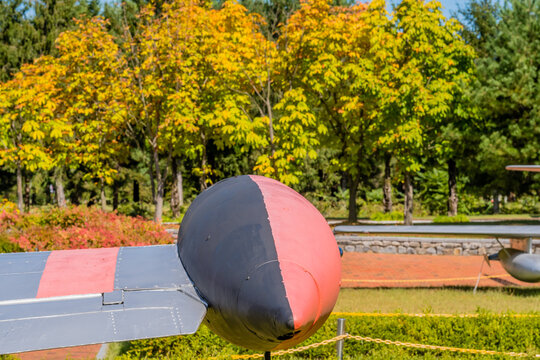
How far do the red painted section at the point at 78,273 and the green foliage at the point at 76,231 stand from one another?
313 inches

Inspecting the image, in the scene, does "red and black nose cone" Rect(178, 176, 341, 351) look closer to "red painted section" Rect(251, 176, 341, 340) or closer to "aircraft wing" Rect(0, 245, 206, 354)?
"red painted section" Rect(251, 176, 341, 340)

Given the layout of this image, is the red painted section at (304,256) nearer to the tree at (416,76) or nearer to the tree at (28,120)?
the tree at (416,76)

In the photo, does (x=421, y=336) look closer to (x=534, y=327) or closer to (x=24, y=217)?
(x=534, y=327)

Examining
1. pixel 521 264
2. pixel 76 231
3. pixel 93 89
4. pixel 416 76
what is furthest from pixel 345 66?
pixel 76 231

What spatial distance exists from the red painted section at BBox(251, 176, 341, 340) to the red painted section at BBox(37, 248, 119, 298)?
1208 mm

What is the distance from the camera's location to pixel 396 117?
22078mm

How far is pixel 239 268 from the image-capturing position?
3068 mm

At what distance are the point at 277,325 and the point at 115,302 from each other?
107 cm

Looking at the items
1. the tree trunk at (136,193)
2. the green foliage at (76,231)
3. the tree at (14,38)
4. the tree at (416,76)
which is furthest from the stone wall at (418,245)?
the tree at (14,38)

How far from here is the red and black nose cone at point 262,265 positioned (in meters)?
2.91

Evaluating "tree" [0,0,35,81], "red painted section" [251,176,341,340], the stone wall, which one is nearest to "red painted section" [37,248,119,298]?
"red painted section" [251,176,341,340]

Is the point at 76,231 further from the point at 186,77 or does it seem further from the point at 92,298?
the point at 186,77

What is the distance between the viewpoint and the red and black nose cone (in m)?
2.91

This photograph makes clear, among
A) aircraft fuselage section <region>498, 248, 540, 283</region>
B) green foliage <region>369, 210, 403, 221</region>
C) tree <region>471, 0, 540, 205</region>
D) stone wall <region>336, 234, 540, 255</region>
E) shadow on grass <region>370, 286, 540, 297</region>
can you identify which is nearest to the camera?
aircraft fuselage section <region>498, 248, 540, 283</region>
